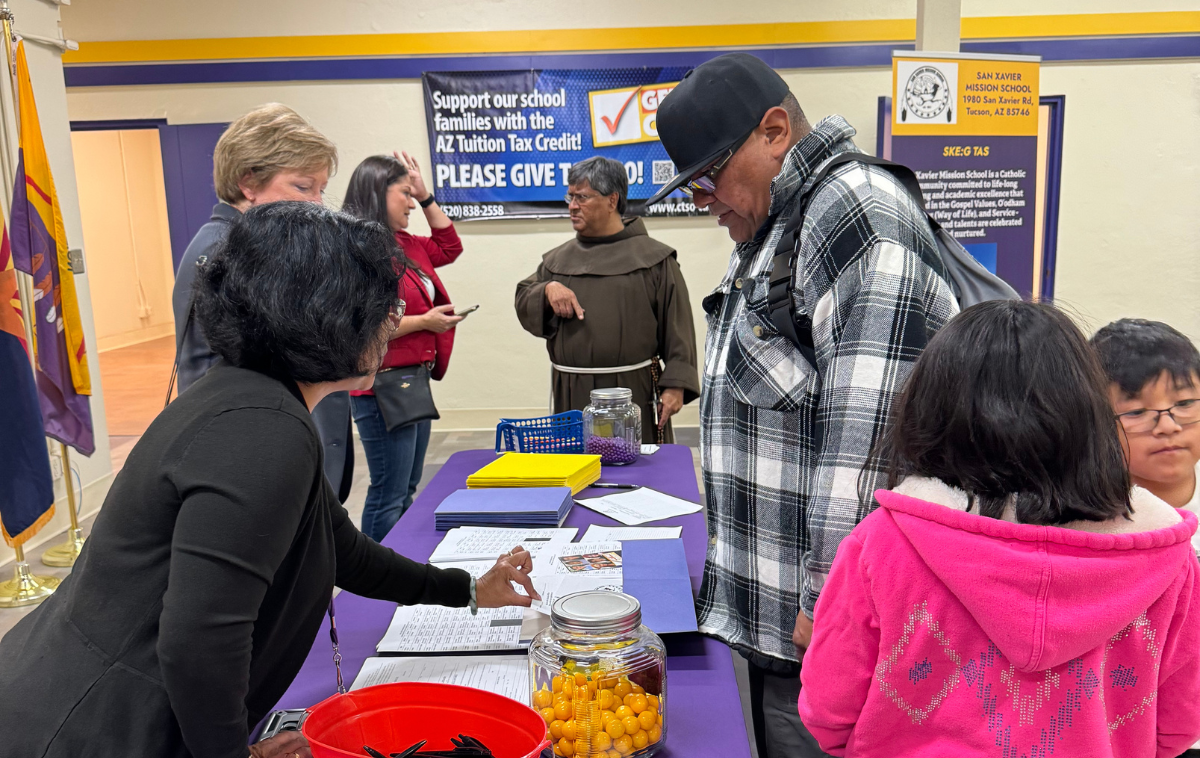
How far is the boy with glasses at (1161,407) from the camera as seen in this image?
1.53m

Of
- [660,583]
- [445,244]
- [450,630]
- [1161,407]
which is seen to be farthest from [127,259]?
[1161,407]

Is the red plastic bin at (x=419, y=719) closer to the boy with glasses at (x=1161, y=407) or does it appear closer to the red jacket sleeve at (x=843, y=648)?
the red jacket sleeve at (x=843, y=648)

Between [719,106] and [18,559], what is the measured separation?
11.6 ft

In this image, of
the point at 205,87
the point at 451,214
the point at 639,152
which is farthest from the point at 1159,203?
the point at 205,87

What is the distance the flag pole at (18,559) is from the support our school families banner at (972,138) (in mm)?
4172

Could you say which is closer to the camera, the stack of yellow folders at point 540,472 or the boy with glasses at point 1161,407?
the boy with glasses at point 1161,407

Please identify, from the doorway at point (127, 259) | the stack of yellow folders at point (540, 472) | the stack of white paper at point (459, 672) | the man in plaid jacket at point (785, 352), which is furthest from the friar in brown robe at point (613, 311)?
the doorway at point (127, 259)

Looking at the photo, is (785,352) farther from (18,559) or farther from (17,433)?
(18,559)

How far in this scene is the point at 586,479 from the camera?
213 cm

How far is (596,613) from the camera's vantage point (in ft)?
Result: 3.39

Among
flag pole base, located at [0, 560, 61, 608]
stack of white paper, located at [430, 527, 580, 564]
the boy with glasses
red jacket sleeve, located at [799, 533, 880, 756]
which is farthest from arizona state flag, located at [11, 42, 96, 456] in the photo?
the boy with glasses

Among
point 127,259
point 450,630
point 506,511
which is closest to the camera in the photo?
point 450,630

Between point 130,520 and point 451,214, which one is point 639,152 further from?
point 130,520

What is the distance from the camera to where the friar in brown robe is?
312 cm
